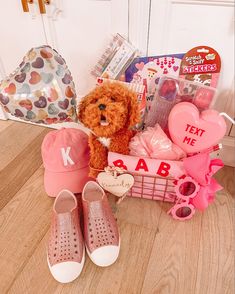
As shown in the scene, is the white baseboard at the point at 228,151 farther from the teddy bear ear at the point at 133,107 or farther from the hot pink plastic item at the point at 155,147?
the teddy bear ear at the point at 133,107

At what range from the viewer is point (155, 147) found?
0.81 metres

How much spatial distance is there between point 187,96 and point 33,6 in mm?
674

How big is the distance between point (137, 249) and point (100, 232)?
0.13 metres

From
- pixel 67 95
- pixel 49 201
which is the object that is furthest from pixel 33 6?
pixel 49 201

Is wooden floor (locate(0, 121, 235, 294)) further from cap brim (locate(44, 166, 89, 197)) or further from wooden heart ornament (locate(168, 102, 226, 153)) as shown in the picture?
wooden heart ornament (locate(168, 102, 226, 153))

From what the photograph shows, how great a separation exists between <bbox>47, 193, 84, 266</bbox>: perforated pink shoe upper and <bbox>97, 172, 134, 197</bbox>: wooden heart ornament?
0.42 ft

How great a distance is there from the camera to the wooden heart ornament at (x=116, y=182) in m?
0.80

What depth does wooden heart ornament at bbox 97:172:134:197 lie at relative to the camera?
798 mm

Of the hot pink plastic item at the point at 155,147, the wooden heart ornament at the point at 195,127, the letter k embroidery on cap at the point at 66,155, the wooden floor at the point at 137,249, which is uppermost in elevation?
the wooden heart ornament at the point at 195,127

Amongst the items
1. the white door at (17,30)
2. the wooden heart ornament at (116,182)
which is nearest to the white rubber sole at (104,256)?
the wooden heart ornament at (116,182)

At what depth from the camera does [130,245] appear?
2.51 feet

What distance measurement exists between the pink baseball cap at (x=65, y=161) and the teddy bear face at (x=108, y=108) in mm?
177

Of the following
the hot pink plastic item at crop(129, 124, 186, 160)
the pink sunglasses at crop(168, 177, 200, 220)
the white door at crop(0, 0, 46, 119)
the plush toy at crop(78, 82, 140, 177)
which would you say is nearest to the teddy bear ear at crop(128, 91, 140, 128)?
the plush toy at crop(78, 82, 140, 177)

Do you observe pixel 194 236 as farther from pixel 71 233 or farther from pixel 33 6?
pixel 33 6
